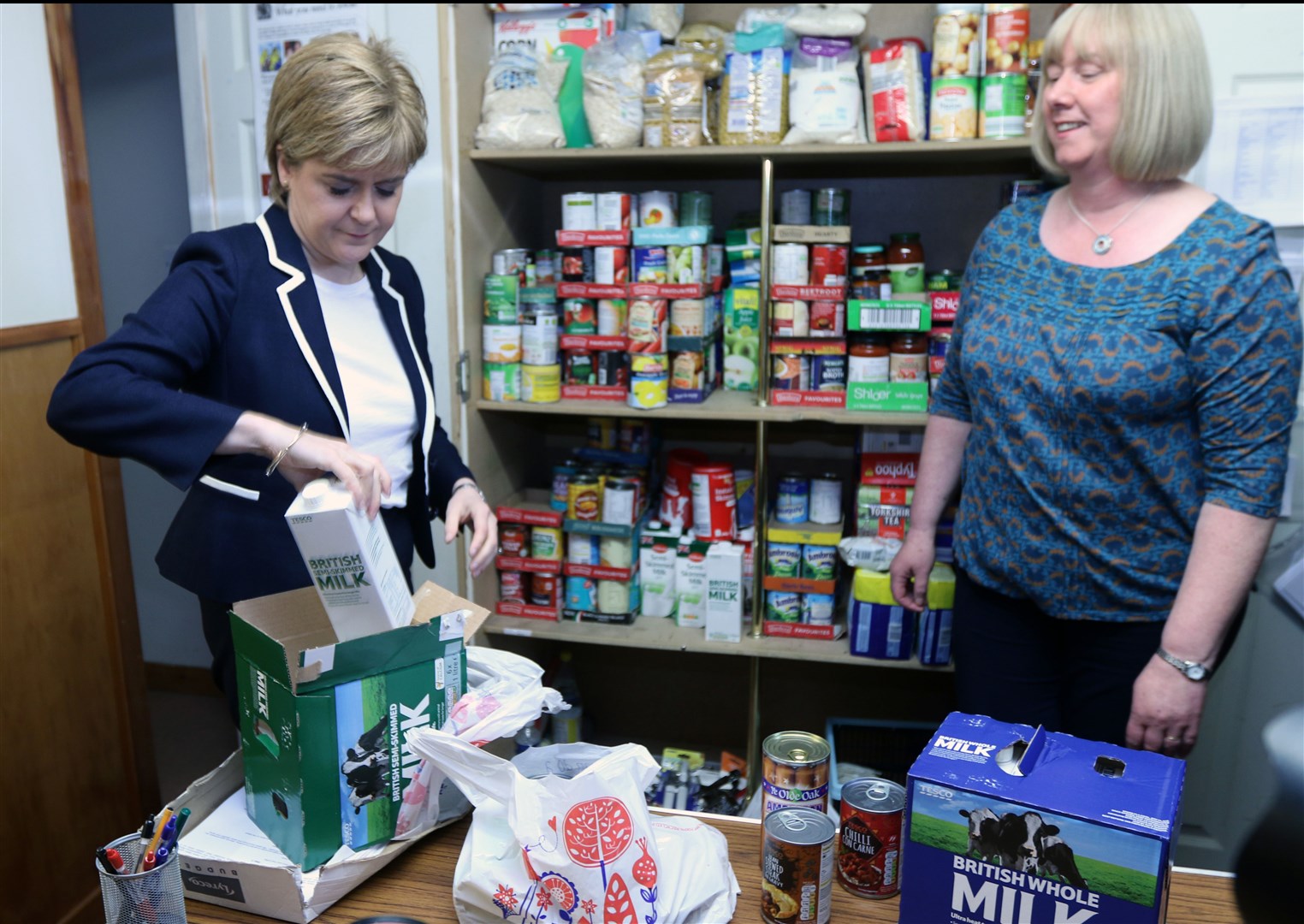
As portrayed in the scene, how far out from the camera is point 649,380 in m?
2.25

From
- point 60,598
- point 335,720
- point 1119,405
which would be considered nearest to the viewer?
point 335,720

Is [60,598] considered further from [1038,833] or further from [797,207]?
[1038,833]

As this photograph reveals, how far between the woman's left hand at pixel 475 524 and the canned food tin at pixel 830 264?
41.0 inches

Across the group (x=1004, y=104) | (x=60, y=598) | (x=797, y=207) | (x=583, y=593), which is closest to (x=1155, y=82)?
(x=1004, y=104)

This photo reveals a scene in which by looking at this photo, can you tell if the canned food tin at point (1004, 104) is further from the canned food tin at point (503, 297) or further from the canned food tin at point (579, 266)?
the canned food tin at point (503, 297)

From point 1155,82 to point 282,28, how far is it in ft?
6.12

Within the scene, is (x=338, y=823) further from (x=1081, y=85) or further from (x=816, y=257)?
(x=816, y=257)

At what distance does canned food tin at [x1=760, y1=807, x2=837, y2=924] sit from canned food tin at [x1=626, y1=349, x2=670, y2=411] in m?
1.40

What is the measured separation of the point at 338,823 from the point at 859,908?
0.53 m

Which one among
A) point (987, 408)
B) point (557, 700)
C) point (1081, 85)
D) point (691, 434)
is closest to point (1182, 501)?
point (987, 408)

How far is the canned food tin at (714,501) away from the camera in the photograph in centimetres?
236

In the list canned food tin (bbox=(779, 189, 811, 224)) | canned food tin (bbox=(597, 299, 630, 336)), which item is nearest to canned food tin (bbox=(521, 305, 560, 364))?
canned food tin (bbox=(597, 299, 630, 336))

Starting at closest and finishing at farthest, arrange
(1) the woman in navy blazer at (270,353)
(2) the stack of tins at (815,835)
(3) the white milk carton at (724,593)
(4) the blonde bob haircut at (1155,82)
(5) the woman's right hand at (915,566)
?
(2) the stack of tins at (815,835) < (1) the woman in navy blazer at (270,353) < (4) the blonde bob haircut at (1155,82) < (5) the woman's right hand at (915,566) < (3) the white milk carton at (724,593)

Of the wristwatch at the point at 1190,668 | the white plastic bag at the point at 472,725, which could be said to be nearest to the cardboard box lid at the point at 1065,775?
the white plastic bag at the point at 472,725
